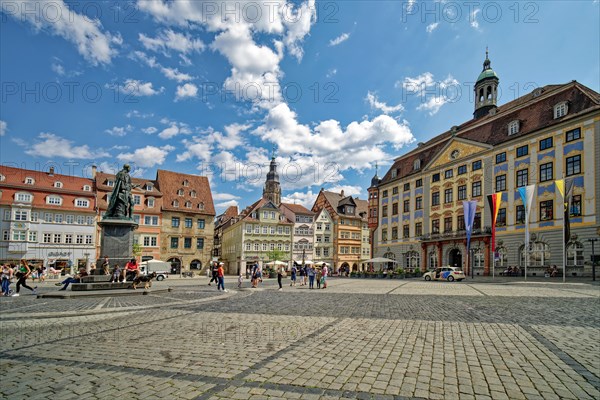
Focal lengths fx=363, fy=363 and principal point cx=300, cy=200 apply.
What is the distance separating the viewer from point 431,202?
4634 centimetres

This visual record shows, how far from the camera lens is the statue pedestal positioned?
16.7m

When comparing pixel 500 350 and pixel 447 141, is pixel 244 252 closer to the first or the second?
pixel 447 141

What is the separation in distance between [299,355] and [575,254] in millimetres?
33139

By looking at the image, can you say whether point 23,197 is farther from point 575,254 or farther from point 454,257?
point 575,254

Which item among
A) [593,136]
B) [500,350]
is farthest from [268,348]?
[593,136]

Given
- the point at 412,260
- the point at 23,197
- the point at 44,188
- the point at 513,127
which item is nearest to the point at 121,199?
the point at 23,197

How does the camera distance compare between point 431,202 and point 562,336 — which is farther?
point 431,202

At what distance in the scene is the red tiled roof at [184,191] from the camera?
2088 inches

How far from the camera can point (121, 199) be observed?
17.5 metres

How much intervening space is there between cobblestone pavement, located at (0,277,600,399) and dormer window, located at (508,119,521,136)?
30899mm

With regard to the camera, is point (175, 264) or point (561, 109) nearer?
point (561, 109)

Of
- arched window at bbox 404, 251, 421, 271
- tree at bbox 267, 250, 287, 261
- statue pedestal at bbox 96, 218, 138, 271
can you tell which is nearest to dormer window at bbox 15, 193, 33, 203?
tree at bbox 267, 250, 287, 261

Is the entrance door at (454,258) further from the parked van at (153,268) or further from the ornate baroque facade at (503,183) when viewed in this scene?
the parked van at (153,268)

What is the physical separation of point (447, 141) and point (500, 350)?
4234cm
